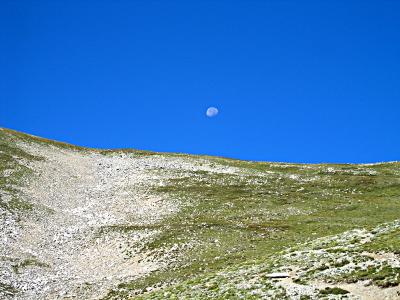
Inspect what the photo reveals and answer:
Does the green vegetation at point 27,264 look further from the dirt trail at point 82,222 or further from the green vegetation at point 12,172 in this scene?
the green vegetation at point 12,172

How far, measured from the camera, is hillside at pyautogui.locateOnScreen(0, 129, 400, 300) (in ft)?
102

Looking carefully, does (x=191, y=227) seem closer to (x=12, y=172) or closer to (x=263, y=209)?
(x=263, y=209)

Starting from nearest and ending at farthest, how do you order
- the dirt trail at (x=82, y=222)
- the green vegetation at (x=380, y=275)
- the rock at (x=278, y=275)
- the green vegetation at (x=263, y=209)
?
the green vegetation at (x=380, y=275) → the rock at (x=278, y=275) → the dirt trail at (x=82, y=222) → the green vegetation at (x=263, y=209)

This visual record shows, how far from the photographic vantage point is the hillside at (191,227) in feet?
102

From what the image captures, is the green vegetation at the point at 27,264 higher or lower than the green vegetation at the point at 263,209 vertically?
lower

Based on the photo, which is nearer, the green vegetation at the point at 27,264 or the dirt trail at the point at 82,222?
the dirt trail at the point at 82,222

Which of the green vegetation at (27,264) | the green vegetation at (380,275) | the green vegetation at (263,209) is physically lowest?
the green vegetation at (380,275)

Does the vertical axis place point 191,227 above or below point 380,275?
above

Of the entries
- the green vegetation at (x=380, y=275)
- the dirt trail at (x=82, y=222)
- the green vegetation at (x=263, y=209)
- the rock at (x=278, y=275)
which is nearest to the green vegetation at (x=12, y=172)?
the dirt trail at (x=82, y=222)

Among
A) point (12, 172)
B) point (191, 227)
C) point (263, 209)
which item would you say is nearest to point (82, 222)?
point (191, 227)

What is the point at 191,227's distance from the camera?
5462 centimetres

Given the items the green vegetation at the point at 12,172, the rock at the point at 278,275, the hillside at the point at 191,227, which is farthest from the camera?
the green vegetation at the point at 12,172

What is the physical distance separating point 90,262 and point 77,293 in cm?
817

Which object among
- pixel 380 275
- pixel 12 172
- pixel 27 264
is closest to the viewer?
pixel 380 275
